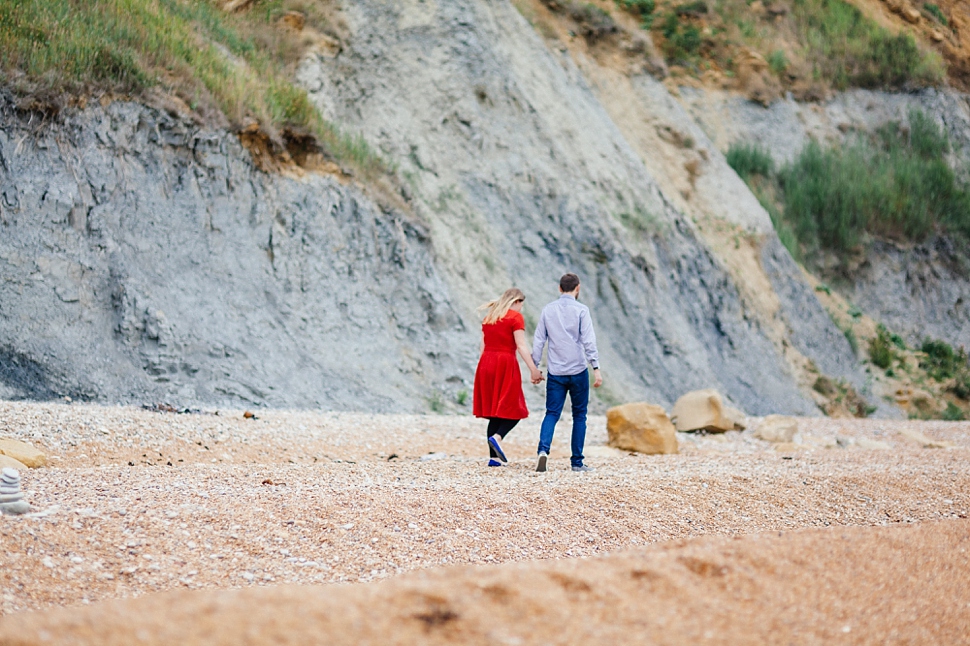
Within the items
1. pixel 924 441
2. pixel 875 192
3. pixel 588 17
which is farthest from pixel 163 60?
pixel 875 192

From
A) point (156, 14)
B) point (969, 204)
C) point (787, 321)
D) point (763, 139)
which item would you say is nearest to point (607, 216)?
point (787, 321)

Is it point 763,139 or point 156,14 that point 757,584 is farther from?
point 763,139

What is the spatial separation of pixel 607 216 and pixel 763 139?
40.2 feet

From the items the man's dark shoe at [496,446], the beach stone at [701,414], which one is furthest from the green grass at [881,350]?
the man's dark shoe at [496,446]

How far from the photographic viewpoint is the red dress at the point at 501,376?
7719 mm

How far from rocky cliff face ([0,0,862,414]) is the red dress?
4091mm

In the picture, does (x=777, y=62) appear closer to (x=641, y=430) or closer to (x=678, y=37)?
(x=678, y=37)

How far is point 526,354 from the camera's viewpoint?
25.1ft

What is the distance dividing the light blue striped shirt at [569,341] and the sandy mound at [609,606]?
127 inches

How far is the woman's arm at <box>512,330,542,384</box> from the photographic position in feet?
24.7

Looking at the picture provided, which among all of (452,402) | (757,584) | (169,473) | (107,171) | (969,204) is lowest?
(452,402)

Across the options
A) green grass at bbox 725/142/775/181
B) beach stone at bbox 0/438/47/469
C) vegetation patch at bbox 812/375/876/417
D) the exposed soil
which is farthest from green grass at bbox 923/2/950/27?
beach stone at bbox 0/438/47/469

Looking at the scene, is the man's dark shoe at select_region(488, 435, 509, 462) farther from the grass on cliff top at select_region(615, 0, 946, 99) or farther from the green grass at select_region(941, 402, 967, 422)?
the grass on cliff top at select_region(615, 0, 946, 99)

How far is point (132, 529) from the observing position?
4254 millimetres
